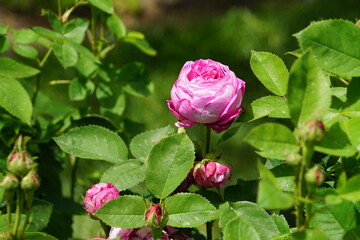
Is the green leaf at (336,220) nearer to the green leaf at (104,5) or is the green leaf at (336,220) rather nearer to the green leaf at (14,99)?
the green leaf at (14,99)

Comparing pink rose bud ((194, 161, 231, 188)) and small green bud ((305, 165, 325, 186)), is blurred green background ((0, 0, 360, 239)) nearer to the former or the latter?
pink rose bud ((194, 161, 231, 188))

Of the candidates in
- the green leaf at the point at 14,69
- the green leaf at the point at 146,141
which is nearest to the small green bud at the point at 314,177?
the green leaf at the point at 146,141

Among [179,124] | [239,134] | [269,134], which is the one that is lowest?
[239,134]

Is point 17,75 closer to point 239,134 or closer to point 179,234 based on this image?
point 179,234

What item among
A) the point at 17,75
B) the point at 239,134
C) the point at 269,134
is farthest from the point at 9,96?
the point at 239,134

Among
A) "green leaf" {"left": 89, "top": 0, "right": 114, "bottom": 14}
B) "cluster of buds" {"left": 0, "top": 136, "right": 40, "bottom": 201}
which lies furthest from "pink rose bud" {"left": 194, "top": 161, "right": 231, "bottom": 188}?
"green leaf" {"left": 89, "top": 0, "right": 114, "bottom": 14}

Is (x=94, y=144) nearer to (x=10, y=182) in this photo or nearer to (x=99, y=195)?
(x=99, y=195)
